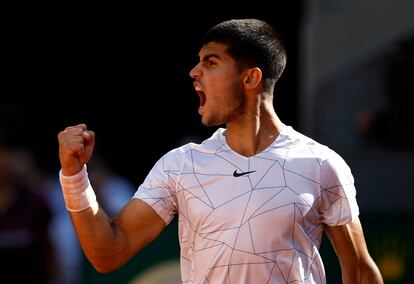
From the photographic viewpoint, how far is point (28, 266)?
8.59m

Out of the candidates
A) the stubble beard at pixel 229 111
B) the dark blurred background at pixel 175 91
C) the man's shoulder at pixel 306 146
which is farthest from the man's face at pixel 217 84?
the dark blurred background at pixel 175 91

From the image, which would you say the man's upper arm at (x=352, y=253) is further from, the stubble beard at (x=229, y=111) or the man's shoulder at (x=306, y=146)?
the stubble beard at (x=229, y=111)

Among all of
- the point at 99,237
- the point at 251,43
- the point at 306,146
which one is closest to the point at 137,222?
the point at 99,237

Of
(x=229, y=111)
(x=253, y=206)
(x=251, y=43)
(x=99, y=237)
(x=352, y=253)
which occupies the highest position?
(x=251, y=43)

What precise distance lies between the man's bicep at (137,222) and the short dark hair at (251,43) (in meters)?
0.82

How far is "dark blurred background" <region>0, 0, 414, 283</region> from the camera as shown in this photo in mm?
9258

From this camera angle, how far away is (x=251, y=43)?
5.05m

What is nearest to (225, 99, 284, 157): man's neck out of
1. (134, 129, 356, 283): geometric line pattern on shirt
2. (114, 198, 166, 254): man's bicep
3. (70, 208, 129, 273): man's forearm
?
(134, 129, 356, 283): geometric line pattern on shirt

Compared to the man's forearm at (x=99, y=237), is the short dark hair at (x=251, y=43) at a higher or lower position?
higher

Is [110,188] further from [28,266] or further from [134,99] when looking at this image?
[134,99]

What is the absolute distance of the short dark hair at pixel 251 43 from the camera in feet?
16.5

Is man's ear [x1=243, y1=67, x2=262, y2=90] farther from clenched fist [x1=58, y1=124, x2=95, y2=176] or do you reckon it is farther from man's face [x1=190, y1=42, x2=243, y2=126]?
clenched fist [x1=58, y1=124, x2=95, y2=176]

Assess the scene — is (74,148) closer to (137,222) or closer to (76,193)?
(76,193)

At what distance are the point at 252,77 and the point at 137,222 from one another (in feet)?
2.91
